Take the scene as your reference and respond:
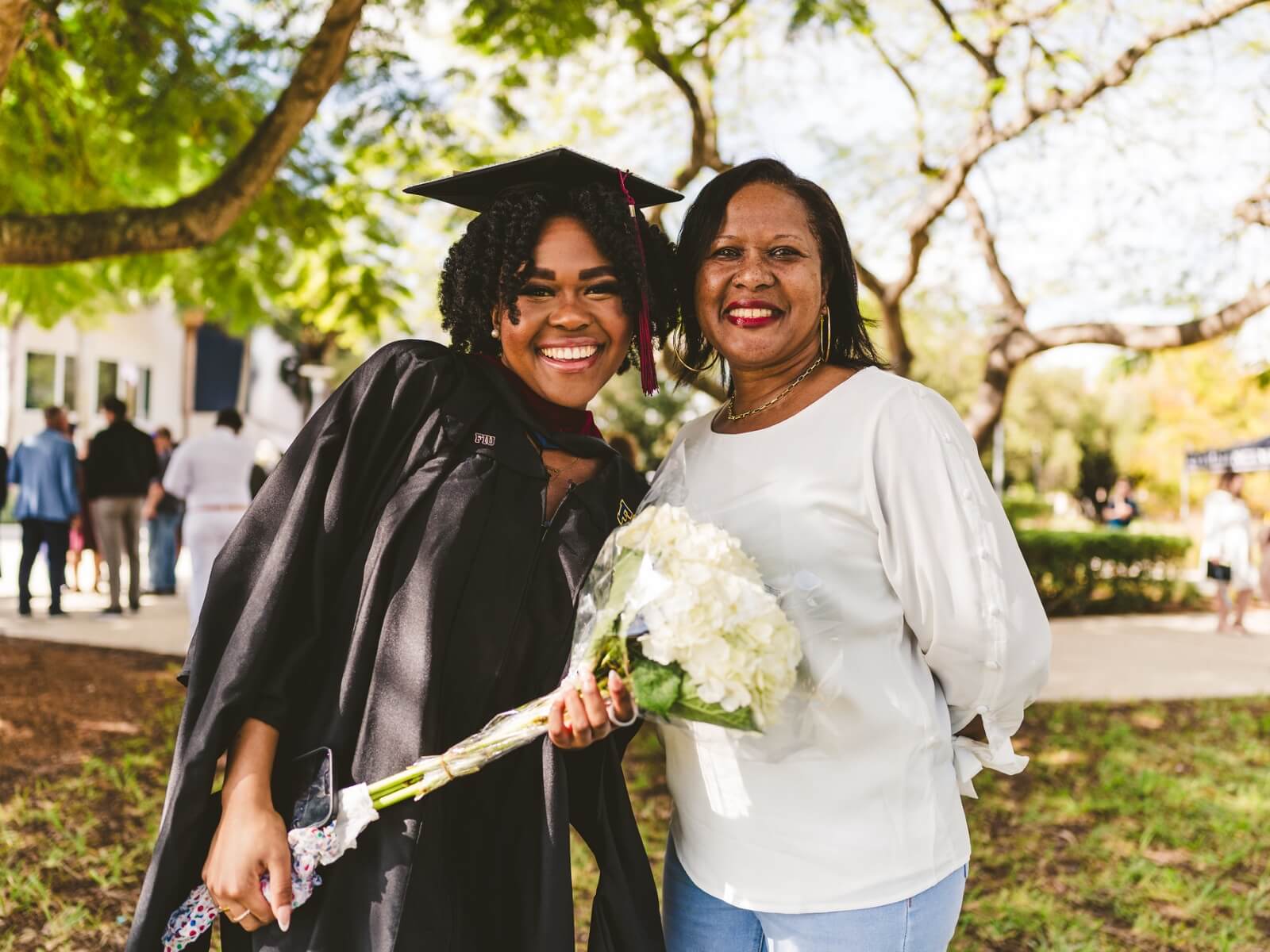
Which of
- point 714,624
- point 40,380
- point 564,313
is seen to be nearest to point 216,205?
point 564,313

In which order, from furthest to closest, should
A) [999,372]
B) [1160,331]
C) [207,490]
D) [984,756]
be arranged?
[207,490], [999,372], [1160,331], [984,756]

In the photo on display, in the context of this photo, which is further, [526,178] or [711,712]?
[526,178]

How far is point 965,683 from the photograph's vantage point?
71.0 inches

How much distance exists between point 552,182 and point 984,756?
1.47 m

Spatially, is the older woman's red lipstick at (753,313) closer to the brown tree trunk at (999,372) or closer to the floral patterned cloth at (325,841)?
the floral patterned cloth at (325,841)

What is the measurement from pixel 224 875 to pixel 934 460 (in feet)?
4.71

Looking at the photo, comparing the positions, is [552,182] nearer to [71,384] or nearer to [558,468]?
[558,468]

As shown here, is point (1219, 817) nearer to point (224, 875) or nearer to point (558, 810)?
point (558, 810)

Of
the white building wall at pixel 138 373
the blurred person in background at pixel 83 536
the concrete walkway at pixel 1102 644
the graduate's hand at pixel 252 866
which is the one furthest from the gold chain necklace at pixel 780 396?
the white building wall at pixel 138 373

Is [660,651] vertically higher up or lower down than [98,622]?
higher up

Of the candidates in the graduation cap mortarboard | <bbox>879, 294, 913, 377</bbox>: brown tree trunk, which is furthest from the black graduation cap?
<bbox>879, 294, 913, 377</bbox>: brown tree trunk

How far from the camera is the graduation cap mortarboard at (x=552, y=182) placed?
1.99 metres

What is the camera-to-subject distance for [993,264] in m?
7.12

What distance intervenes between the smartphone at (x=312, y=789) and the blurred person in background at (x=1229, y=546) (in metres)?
12.0
